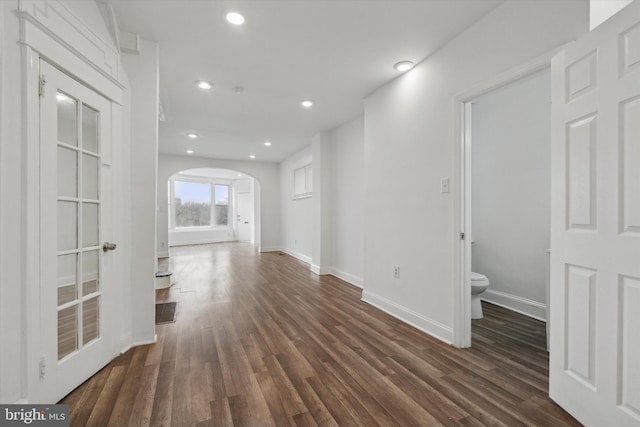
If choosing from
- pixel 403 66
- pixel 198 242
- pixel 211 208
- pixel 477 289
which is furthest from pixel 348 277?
pixel 211 208

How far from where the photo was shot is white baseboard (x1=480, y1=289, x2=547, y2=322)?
9.50 feet

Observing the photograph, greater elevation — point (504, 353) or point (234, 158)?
point (234, 158)

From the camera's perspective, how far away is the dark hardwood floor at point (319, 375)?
4.95 feet

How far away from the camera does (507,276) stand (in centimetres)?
323

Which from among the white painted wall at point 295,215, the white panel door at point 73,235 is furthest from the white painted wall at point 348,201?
the white panel door at point 73,235

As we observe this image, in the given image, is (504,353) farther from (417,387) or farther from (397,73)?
(397,73)

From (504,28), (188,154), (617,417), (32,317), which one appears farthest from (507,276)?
(188,154)

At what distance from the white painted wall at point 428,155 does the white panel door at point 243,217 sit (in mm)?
7243

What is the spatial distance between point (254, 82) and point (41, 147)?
215cm

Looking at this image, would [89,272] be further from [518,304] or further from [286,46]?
[518,304]

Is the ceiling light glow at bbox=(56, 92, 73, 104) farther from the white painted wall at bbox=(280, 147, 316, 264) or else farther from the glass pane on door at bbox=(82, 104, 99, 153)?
the white painted wall at bbox=(280, 147, 316, 264)

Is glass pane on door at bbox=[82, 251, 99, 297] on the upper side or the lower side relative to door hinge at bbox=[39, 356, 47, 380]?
upper

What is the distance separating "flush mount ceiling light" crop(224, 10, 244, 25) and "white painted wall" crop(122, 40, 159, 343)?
2.50 feet

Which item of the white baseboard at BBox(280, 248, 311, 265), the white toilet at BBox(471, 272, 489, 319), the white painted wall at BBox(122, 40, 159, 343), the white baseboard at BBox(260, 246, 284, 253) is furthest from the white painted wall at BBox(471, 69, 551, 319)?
the white baseboard at BBox(260, 246, 284, 253)
